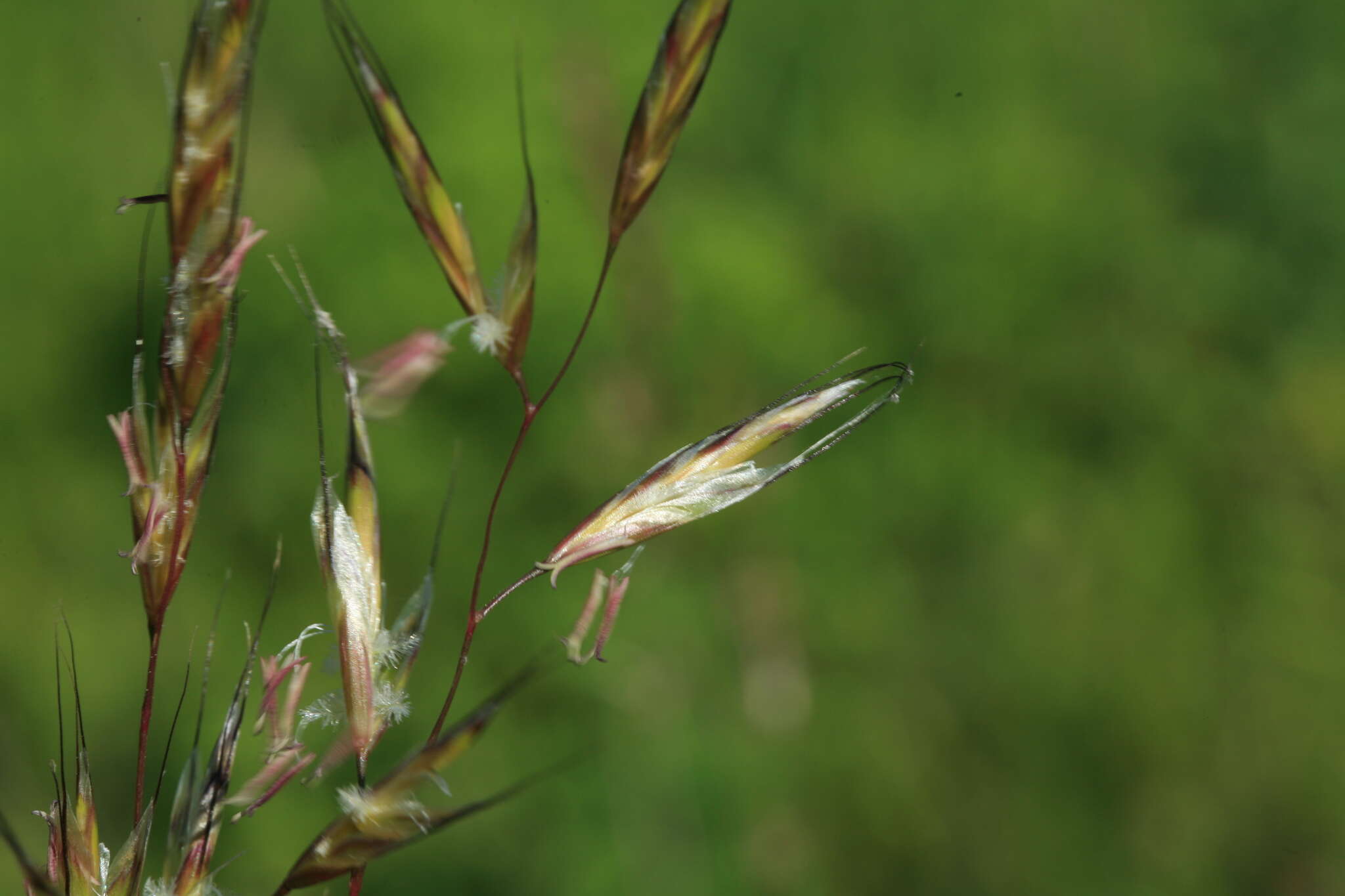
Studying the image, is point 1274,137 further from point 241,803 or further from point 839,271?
point 241,803

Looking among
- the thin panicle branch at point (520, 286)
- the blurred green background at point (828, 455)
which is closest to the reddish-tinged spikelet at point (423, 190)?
the thin panicle branch at point (520, 286)

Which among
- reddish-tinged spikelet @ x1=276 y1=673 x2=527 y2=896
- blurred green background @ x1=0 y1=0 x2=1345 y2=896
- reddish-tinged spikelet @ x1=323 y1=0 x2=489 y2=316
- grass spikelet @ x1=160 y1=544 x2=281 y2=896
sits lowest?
blurred green background @ x1=0 y1=0 x2=1345 y2=896

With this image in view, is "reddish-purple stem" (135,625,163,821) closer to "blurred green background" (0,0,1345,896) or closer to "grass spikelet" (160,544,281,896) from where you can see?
"grass spikelet" (160,544,281,896)

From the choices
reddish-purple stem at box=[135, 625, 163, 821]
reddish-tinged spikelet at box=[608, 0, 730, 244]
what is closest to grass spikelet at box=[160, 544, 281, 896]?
reddish-purple stem at box=[135, 625, 163, 821]

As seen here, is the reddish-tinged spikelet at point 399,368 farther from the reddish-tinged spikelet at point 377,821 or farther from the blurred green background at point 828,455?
the blurred green background at point 828,455

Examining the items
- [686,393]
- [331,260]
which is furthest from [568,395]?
[331,260]

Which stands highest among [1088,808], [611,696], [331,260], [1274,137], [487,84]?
[487,84]

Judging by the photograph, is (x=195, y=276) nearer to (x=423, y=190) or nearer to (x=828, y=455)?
(x=423, y=190)
